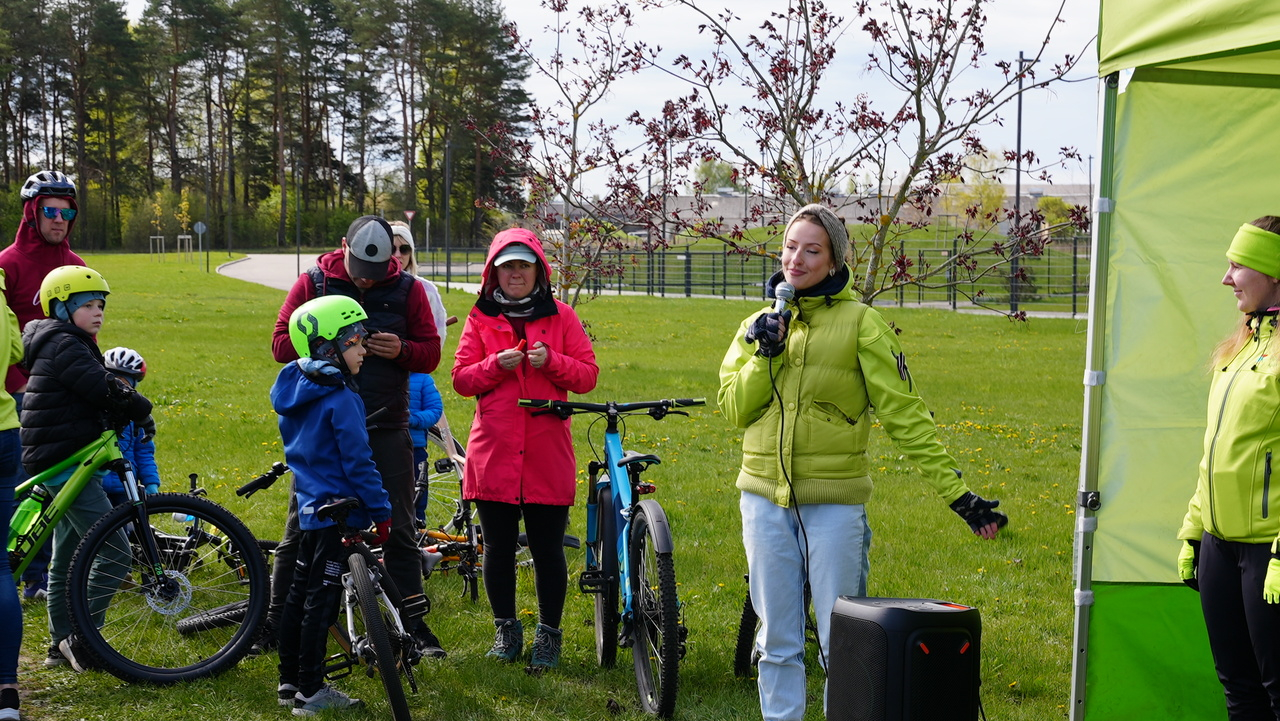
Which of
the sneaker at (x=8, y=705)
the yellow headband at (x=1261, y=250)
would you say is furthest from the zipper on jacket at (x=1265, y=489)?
the sneaker at (x=8, y=705)

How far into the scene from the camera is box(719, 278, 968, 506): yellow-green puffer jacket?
3.94m

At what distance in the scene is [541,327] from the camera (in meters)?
5.28

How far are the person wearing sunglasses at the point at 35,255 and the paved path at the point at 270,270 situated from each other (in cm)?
3185

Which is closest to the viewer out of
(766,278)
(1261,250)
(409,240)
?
(1261,250)

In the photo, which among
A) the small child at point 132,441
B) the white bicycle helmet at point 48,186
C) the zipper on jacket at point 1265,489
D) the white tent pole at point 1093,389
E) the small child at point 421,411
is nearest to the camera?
the zipper on jacket at point 1265,489

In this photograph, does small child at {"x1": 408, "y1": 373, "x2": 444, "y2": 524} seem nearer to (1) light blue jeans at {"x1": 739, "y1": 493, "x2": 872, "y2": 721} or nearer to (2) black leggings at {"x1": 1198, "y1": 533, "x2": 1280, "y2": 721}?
(1) light blue jeans at {"x1": 739, "y1": 493, "x2": 872, "y2": 721}

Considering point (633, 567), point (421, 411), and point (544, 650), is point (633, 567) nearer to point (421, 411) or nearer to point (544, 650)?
point (544, 650)

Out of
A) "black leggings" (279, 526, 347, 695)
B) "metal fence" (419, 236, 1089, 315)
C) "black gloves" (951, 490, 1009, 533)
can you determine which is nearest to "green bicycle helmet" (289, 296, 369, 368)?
"black leggings" (279, 526, 347, 695)

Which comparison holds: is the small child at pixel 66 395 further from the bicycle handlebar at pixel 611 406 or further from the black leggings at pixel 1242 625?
the black leggings at pixel 1242 625

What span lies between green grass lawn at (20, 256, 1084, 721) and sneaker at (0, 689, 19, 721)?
0.18m

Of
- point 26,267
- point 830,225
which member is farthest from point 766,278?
point 830,225

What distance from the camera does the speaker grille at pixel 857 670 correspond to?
3.55 m

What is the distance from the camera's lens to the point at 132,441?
6082mm

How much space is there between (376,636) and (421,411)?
218 cm
